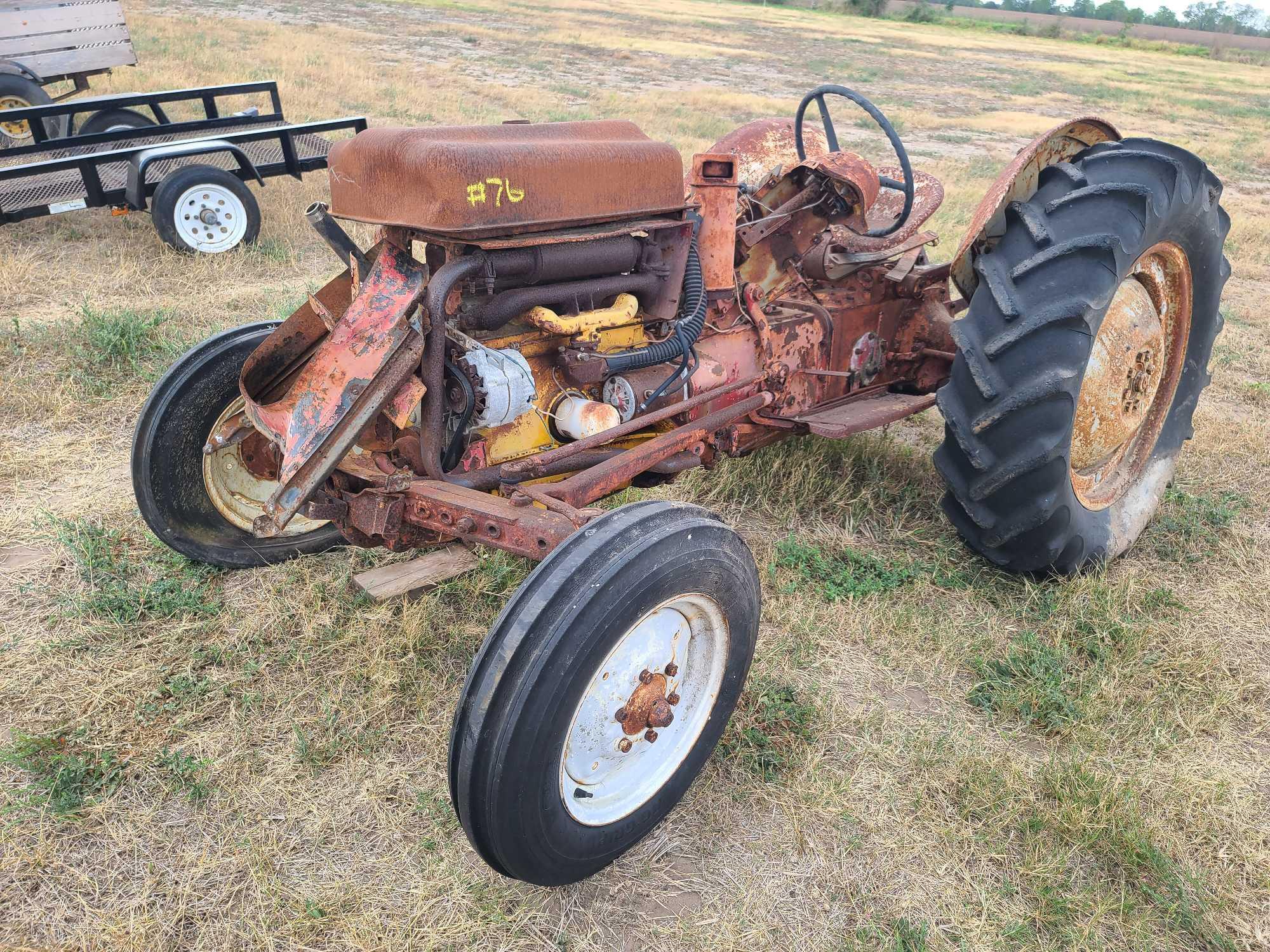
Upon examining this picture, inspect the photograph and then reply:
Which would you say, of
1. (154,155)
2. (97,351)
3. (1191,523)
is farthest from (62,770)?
(154,155)

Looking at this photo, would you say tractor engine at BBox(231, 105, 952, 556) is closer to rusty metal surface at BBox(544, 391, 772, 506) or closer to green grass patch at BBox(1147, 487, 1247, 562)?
rusty metal surface at BBox(544, 391, 772, 506)

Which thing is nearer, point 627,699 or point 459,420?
point 627,699

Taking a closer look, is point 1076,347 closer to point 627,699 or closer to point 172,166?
point 627,699

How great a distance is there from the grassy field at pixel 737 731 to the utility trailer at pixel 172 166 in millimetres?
1309

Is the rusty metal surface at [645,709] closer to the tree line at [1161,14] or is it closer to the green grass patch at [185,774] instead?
the green grass patch at [185,774]

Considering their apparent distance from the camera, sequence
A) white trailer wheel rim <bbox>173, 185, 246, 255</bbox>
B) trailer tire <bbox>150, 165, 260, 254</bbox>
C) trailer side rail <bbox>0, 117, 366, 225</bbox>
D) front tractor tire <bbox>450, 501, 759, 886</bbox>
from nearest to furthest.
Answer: front tractor tire <bbox>450, 501, 759, 886</bbox> → trailer side rail <bbox>0, 117, 366, 225</bbox> → trailer tire <bbox>150, 165, 260, 254</bbox> → white trailer wheel rim <bbox>173, 185, 246, 255</bbox>

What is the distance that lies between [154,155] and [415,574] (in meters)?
4.42

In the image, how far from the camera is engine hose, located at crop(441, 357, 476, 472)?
8.55 ft

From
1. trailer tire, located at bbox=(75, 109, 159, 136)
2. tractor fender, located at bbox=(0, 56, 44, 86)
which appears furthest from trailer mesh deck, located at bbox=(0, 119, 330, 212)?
tractor fender, located at bbox=(0, 56, 44, 86)

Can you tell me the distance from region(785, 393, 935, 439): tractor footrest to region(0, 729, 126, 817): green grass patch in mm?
2553

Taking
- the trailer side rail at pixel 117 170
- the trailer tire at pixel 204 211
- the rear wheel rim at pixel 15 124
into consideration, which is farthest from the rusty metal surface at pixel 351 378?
the rear wheel rim at pixel 15 124

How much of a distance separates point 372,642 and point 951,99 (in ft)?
64.3

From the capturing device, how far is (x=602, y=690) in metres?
2.22

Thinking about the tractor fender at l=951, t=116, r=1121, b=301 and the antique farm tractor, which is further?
the tractor fender at l=951, t=116, r=1121, b=301
